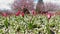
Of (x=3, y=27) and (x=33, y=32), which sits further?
(x=3, y=27)

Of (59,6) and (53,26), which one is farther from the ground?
(53,26)

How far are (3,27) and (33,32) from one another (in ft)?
1.62

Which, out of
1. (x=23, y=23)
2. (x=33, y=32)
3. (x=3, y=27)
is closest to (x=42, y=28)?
A: (x=33, y=32)

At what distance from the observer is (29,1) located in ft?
59.9

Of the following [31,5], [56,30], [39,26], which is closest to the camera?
[56,30]

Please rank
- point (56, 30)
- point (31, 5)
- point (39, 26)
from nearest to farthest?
point (56, 30) → point (39, 26) → point (31, 5)

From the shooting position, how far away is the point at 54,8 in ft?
60.2

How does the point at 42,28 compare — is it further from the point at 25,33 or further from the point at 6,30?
the point at 6,30

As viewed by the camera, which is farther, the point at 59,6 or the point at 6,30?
the point at 59,6

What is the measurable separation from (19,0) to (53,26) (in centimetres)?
1584

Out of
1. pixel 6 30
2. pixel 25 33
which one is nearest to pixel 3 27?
pixel 6 30

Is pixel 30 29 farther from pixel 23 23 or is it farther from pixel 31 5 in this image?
pixel 31 5

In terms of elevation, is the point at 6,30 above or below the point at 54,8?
above

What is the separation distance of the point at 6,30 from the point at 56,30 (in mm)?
650
